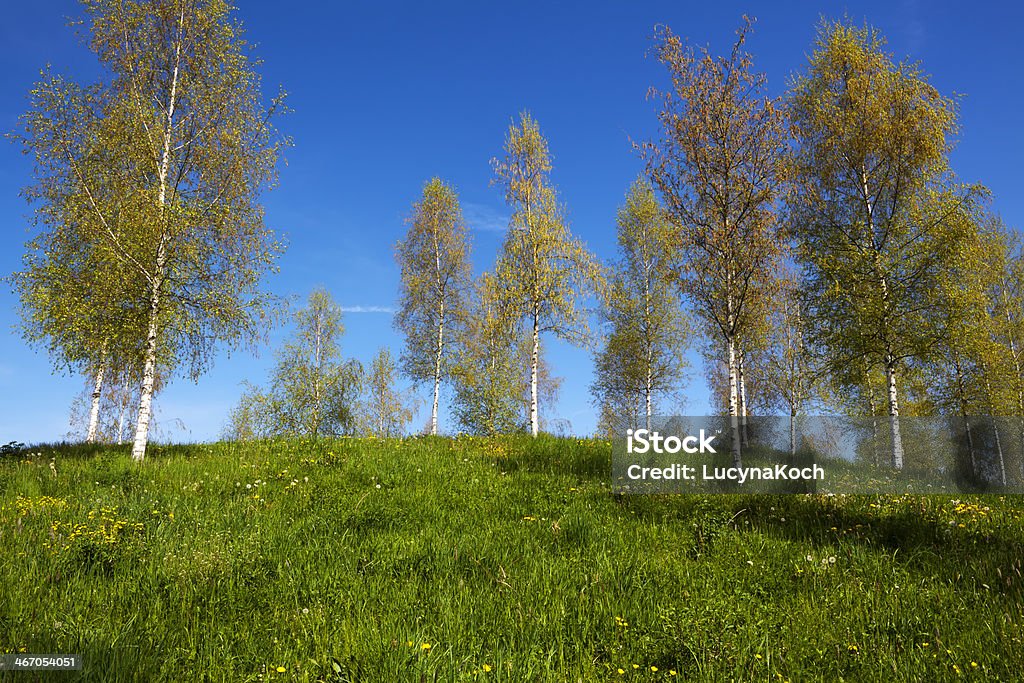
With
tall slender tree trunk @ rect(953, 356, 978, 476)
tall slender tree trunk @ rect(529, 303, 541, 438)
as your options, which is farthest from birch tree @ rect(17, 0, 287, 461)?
tall slender tree trunk @ rect(953, 356, 978, 476)

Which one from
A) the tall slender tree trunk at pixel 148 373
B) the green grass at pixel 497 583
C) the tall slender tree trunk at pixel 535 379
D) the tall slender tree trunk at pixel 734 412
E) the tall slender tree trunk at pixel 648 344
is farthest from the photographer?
the tall slender tree trunk at pixel 648 344

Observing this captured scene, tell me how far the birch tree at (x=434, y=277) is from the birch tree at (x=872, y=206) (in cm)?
1696

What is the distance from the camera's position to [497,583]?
20.3ft

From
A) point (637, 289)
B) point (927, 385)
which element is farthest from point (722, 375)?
point (927, 385)

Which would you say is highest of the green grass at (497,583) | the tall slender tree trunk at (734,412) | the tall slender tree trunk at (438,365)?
the tall slender tree trunk at (438,365)

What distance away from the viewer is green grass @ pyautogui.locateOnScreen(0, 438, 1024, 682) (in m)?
4.68

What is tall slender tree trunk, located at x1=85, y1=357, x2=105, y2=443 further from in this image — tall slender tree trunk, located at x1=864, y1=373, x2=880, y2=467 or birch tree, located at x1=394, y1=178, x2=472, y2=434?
tall slender tree trunk, located at x1=864, y1=373, x2=880, y2=467

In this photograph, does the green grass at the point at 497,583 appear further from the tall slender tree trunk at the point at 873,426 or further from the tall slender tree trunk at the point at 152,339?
the tall slender tree trunk at the point at 873,426

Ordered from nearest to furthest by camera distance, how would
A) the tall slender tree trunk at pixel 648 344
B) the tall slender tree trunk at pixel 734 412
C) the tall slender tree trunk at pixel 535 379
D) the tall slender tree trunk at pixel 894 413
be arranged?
the tall slender tree trunk at pixel 734 412
the tall slender tree trunk at pixel 894 413
the tall slender tree trunk at pixel 535 379
the tall slender tree trunk at pixel 648 344

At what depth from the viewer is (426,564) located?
661cm

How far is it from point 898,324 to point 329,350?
89.1 feet

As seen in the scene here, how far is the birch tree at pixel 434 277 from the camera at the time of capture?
31375mm

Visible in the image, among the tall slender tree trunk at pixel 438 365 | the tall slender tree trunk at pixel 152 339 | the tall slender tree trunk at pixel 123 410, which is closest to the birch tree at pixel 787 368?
the tall slender tree trunk at pixel 438 365

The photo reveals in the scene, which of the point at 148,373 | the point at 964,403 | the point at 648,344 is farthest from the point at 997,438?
the point at 148,373
